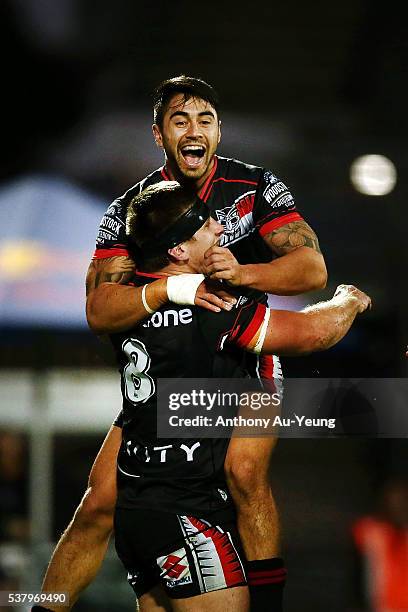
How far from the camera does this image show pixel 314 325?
2.23m

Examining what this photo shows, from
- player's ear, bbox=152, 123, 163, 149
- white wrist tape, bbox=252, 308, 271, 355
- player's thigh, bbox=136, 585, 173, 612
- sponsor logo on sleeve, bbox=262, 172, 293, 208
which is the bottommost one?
player's thigh, bbox=136, 585, 173, 612

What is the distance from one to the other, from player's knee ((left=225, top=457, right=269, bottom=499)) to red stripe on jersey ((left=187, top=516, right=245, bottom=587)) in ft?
0.31

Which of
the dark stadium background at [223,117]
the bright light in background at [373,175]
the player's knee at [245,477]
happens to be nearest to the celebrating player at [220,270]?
the player's knee at [245,477]

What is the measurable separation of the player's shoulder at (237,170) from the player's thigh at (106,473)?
65cm

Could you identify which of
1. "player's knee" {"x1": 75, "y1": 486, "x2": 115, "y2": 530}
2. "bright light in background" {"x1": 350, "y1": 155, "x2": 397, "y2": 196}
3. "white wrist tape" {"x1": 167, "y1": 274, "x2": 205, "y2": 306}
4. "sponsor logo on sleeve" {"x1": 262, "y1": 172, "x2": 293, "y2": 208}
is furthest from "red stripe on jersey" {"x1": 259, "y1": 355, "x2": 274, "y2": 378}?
"bright light in background" {"x1": 350, "y1": 155, "x2": 397, "y2": 196}

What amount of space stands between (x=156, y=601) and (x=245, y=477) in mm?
367

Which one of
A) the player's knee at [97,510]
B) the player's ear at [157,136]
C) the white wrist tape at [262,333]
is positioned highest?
the player's ear at [157,136]

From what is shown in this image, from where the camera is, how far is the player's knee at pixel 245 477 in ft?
7.15

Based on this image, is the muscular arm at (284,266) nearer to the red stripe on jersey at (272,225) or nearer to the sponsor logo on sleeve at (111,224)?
the red stripe on jersey at (272,225)

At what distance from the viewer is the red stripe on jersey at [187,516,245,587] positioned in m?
2.15

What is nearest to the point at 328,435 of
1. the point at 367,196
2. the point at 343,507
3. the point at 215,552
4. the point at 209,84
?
the point at 343,507

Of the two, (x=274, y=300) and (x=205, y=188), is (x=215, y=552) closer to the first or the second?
(x=274, y=300)

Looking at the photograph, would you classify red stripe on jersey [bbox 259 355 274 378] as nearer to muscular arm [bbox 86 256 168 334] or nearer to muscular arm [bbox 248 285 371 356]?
muscular arm [bbox 248 285 371 356]

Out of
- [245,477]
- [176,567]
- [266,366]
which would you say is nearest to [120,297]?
[266,366]
